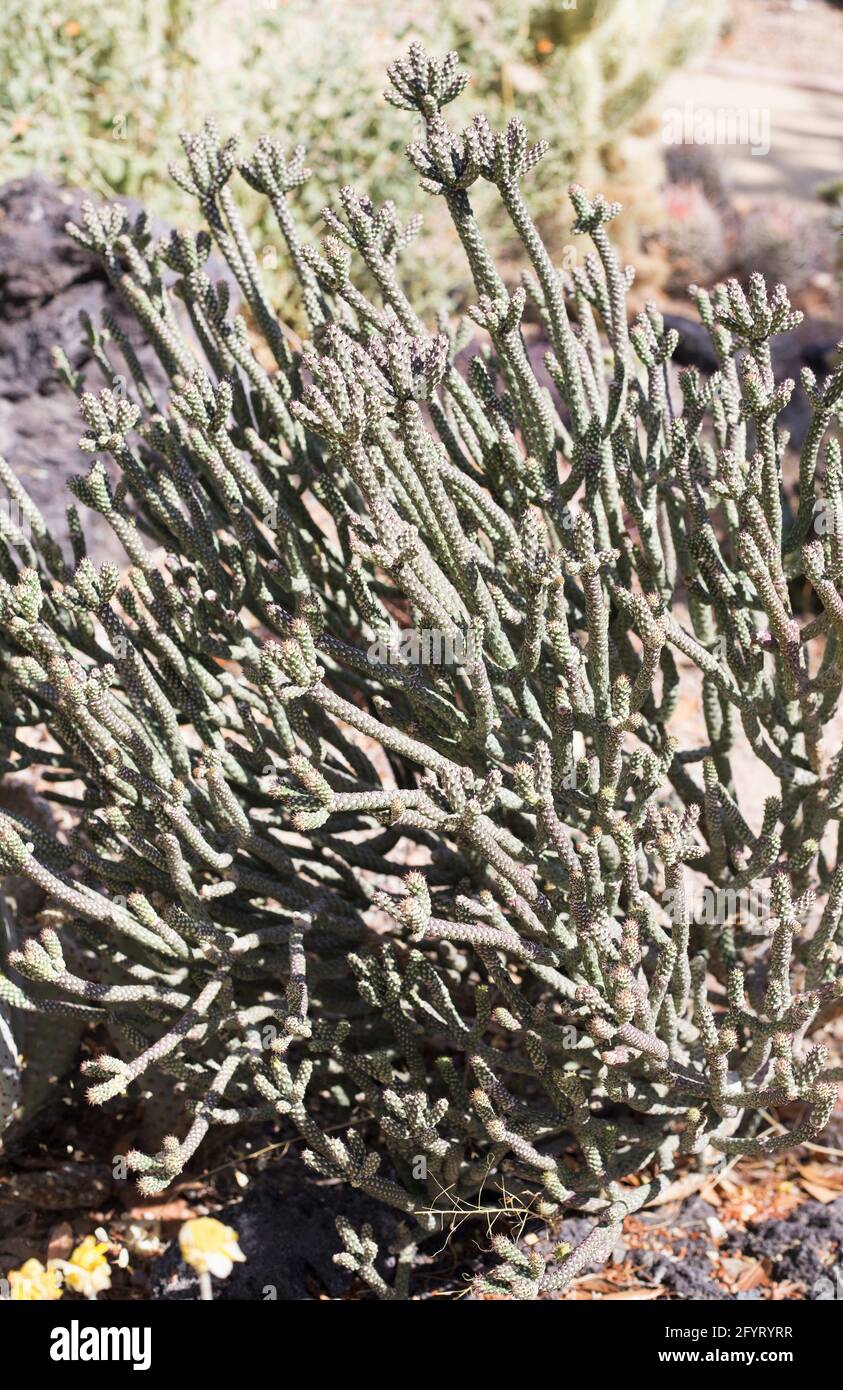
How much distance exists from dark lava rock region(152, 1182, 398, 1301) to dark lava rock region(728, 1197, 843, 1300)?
2.64 ft

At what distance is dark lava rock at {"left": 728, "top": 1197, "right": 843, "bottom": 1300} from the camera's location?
2.77 meters

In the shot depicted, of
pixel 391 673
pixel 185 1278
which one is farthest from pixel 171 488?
pixel 185 1278

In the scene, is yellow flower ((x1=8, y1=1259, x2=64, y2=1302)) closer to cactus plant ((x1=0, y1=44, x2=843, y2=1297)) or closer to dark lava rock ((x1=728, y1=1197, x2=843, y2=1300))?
cactus plant ((x1=0, y1=44, x2=843, y2=1297))

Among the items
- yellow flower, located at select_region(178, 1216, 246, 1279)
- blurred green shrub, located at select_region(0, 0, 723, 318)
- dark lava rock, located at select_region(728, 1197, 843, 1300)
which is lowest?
dark lava rock, located at select_region(728, 1197, 843, 1300)

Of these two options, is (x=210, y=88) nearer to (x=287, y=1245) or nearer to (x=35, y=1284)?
(x=287, y=1245)

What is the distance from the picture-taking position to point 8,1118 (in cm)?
280

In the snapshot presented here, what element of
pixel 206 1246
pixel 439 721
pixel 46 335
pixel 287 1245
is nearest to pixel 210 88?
pixel 46 335

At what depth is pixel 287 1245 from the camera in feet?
8.87

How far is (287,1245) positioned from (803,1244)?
43.8 inches

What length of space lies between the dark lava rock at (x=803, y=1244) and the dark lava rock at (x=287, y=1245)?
31.6 inches

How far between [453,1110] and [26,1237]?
1141 millimetres

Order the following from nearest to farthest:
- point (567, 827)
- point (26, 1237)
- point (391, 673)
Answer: point (391, 673) < point (567, 827) < point (26, 1237)

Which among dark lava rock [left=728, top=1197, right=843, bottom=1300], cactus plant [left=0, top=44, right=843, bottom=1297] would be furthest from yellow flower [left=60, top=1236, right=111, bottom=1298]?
dark lava rock [left=728, top=1197, right=843, bottom=1300]
